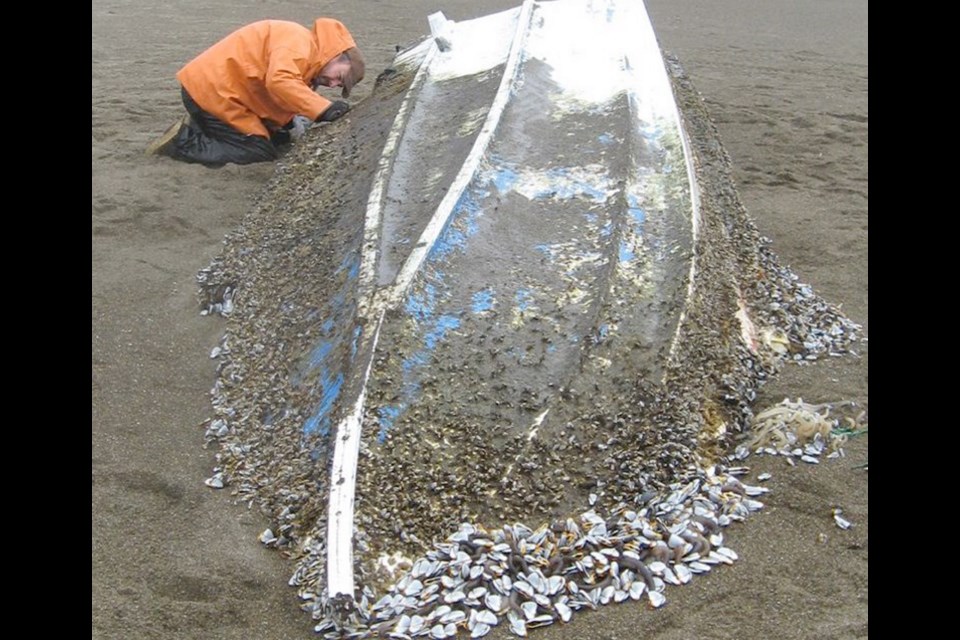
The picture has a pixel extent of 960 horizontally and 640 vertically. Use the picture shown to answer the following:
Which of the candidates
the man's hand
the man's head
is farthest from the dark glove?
the man's head

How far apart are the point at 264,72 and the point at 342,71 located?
1.41 feet

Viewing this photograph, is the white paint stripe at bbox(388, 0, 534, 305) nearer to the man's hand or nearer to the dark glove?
the dark glove

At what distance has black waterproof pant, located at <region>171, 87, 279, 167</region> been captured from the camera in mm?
6133

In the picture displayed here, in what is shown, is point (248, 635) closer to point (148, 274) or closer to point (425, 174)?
point (425, 174)

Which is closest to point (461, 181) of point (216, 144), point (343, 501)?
point (343, 501)

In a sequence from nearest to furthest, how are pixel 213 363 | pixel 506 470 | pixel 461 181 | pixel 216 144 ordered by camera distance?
pixel 506 470, pixel 461 181, pixel 213 363, pixel 216 144

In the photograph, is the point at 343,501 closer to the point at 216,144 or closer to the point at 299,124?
→ the point at 299,124

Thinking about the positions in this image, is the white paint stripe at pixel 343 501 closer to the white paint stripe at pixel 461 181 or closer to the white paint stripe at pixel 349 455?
the white paint stripe at pixel 349 455

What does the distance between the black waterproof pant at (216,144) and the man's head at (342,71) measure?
1.77 ft

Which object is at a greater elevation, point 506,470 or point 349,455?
point 349,455

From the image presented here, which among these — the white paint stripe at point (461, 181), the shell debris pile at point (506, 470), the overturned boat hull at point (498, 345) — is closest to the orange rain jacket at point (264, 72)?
the overturned boat hull at point (498, 345)

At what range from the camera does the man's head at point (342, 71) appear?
19.1ft

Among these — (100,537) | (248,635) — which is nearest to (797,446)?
(248,635)

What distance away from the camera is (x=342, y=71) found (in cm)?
582
